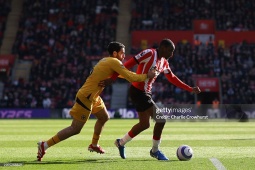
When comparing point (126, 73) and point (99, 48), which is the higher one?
point (126, 73)

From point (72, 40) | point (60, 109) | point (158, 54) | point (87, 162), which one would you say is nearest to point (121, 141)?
point (87, 162)

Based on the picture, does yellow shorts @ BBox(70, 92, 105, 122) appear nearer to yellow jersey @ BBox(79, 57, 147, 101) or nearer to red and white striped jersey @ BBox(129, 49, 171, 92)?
yellow jersey @ BBox(79, 57, 147, 101)

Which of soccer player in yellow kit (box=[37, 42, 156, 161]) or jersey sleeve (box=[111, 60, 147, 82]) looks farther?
soccer player in yellow kit (box=[37, 42, 156, 161])

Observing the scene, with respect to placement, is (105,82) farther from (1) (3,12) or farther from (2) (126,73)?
(1) (3,12)

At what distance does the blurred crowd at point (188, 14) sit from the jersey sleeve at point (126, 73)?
31.9 metres

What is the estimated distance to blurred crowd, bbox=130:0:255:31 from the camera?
136 feet

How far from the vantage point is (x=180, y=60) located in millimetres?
37656

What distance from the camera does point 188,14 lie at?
42312 mm

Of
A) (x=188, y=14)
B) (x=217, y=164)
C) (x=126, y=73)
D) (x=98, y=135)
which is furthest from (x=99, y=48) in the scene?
(x=217, y=164)

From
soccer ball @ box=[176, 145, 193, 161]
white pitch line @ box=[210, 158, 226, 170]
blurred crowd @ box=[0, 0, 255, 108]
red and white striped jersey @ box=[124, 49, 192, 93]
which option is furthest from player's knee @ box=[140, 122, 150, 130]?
blurred crowd @ box=[0, 0, 255, 108]

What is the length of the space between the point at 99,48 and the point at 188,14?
7.70 meters

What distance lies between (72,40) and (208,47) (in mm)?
10202

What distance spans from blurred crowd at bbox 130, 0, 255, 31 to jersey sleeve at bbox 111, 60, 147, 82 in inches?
1256

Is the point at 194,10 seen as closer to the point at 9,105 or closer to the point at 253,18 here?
the point at 253,18
